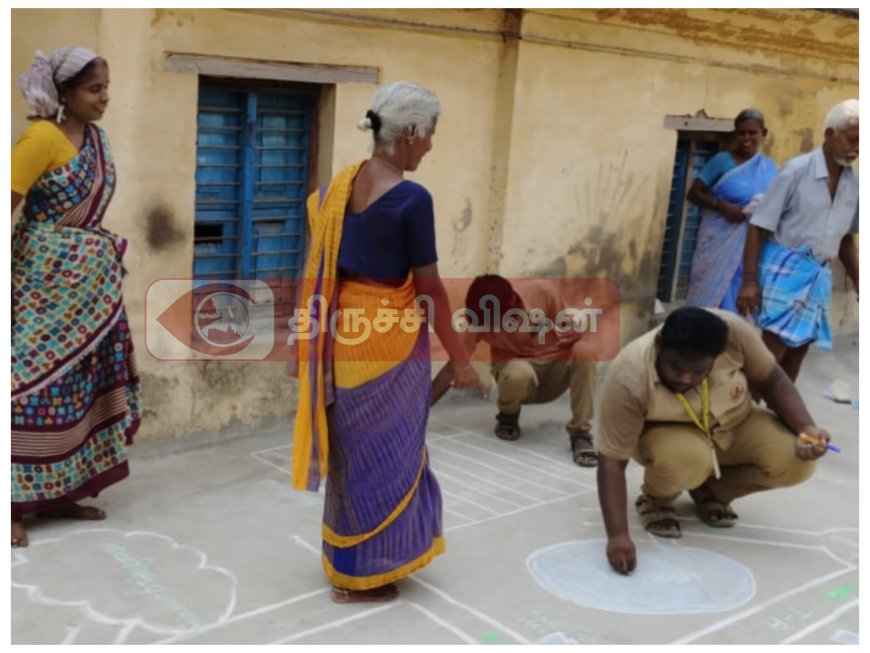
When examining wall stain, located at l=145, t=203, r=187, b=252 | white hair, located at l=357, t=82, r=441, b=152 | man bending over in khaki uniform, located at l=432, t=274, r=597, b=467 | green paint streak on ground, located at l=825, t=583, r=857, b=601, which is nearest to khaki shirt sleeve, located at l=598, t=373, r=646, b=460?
green paint streak on ground, located at l=825, t=583, r=857, b=601

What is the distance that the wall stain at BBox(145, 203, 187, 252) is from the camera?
15.8 ft

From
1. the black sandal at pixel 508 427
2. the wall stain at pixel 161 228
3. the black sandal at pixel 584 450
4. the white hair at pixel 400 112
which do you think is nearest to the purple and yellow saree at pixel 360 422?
the white hair at pixel 400 112

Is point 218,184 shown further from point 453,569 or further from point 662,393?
point 662,393

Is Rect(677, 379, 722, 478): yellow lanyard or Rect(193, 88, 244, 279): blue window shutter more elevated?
Rect(193, 88, 244, 279): blue window shutter

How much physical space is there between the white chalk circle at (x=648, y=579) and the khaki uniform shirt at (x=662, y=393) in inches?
17.2

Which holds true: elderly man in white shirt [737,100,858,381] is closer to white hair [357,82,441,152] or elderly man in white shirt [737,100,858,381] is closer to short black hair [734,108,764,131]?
short black hair [734,108,764,131]

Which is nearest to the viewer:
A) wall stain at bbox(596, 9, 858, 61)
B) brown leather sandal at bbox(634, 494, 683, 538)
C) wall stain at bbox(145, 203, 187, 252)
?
brown leather sandal at bbox(634, 494, 683, 538)

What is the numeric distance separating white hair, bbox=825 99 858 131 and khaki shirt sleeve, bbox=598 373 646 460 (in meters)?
2.17

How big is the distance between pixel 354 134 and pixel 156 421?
176 cm

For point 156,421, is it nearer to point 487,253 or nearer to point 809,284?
point 487,253

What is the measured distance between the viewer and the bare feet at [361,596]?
3537 millimetres

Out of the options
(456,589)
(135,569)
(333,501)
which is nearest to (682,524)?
(456,589)

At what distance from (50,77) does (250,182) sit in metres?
1.64

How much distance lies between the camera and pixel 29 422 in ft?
12.7
